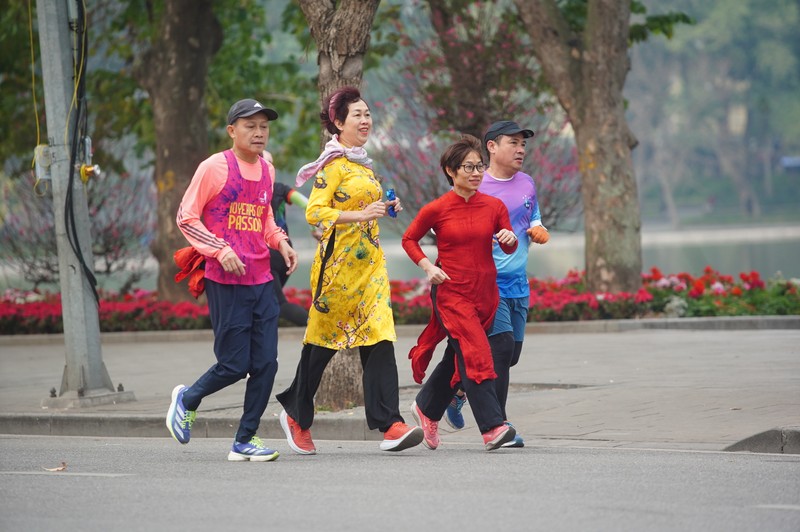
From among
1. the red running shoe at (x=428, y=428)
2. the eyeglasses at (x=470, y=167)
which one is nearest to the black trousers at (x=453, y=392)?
the red running shoe at (x=428, y=428)

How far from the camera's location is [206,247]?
8102 millimetres

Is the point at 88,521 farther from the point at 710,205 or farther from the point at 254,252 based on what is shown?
the point at 710,205

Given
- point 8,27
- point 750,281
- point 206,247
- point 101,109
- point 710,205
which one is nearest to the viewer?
point 206,247

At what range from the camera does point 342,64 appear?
10.6 metres

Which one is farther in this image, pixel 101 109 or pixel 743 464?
pixel 101 109

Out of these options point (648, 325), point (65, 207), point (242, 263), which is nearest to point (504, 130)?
point (242, 263)

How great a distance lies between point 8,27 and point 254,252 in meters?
15.4

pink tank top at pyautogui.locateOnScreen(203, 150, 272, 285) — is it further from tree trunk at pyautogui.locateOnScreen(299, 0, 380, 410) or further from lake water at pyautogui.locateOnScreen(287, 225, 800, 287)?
lake water at pyautogui.locateOnScreen(287, 225, 800, 287)

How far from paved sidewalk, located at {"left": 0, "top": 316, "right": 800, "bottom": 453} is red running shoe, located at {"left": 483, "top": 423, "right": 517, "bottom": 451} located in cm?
64

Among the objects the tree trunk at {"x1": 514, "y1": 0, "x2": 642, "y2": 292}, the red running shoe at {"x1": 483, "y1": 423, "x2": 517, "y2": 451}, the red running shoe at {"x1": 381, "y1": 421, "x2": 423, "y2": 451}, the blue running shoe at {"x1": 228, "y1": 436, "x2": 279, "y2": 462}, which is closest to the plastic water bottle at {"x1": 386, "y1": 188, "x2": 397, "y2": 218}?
the red running shoe at {"x1": 381, "y1": 421, "x2": 423, "y2": 451}

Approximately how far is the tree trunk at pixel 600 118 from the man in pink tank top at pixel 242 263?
11.5 metres

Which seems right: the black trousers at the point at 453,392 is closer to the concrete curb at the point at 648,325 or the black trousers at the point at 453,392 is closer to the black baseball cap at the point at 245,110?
the black baseball cap at the point at 245,110

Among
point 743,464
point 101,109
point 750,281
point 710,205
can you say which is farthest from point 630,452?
point 710,205

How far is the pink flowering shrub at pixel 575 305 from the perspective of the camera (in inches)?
723
